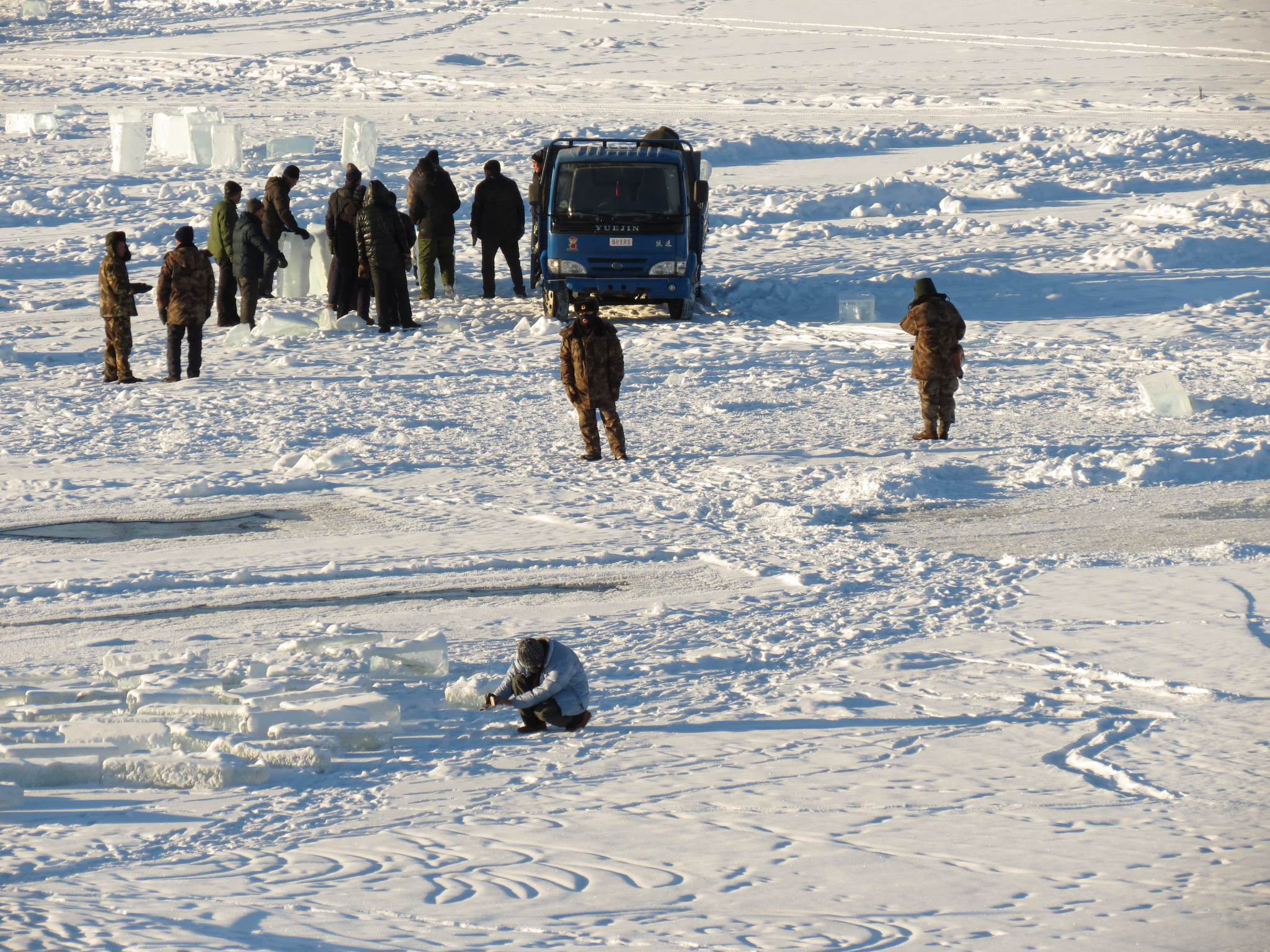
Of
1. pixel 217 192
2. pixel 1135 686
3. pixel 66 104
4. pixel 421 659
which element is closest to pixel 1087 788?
pixel 1135 686

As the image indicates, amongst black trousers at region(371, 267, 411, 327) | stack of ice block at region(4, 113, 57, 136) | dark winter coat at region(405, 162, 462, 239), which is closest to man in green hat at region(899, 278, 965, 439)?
black trousers at region(371, 267, 411, 327)

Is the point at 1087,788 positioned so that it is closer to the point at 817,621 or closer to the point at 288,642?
the point at 817,621

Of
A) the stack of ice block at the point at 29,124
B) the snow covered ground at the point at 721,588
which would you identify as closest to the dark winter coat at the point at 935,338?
the snow covered ground at the point at 721,588

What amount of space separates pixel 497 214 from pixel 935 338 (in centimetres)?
625

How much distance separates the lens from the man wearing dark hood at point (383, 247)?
46.6ft

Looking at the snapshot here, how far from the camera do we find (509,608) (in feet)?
25.4

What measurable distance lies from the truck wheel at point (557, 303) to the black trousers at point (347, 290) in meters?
1.78

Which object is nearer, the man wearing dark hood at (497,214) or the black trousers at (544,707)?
the black trousers at (544,707)

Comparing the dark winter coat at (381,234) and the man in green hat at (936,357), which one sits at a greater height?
the dark winter coat at (381,234)

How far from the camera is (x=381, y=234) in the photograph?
46.9ft

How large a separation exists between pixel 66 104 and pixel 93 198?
47.5ft

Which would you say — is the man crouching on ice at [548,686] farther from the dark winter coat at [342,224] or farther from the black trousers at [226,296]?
the black trousers at [226,296]

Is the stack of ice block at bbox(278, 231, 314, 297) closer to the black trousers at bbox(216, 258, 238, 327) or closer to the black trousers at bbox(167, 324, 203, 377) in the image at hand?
the black trousers at bbox(216, 258, 238, 327)

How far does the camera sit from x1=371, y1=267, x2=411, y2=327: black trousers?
14.6 meters
